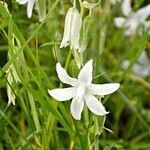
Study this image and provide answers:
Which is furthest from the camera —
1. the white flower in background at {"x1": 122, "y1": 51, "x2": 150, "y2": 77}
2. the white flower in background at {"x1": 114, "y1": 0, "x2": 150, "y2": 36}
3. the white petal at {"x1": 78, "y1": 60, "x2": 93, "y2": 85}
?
the white flower in background at {"x1": 122, "y1": 51, "x2": 150, "y2": 77}

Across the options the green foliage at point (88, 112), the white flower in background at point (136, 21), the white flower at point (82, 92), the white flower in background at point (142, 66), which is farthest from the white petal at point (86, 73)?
the white flower in background at point (142, 66)

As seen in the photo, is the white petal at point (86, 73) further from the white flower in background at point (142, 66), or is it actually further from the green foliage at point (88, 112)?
the white flower in background at point (142, 66)

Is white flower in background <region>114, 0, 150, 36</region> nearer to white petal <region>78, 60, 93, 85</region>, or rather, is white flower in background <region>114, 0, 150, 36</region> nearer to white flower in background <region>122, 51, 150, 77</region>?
white flower in background <region>122, 51, 150, 77</region>

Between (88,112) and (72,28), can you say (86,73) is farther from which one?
(88,112)

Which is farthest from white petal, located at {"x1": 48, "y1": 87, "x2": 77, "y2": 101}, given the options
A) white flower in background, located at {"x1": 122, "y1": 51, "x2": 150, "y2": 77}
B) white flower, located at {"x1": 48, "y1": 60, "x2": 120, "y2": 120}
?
white flower in background, located at {"x1": 122, "y1": 51, "x2": 150, "y2": 77}

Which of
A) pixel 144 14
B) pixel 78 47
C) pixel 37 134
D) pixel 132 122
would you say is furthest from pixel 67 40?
pixel 144 14

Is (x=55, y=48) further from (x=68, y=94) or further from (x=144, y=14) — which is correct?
(x=144, y=14)

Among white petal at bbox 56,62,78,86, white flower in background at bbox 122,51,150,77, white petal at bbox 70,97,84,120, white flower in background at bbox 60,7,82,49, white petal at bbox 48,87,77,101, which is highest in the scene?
white flower in background at bbox 60,7,82,49

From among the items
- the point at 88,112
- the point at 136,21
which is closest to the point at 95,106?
the point at 88,112
